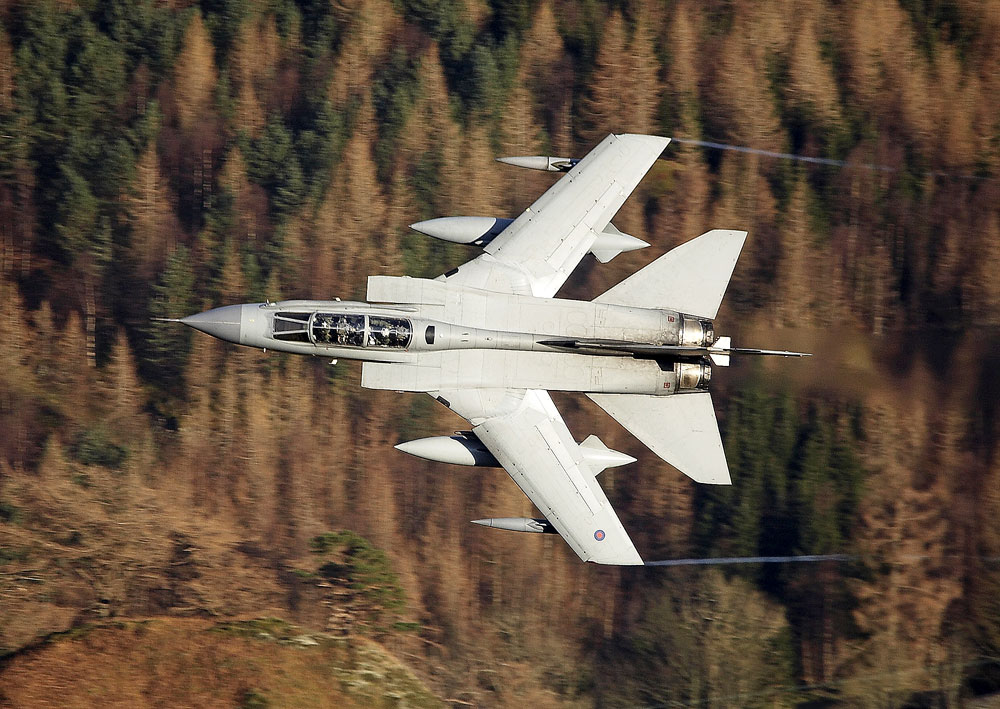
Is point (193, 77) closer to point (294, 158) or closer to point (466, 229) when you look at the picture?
point (294, 158)

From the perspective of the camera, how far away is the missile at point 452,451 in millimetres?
18469

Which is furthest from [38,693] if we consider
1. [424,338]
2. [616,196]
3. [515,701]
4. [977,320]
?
[977,320]

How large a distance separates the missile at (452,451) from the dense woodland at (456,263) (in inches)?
246

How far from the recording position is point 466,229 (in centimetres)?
1973

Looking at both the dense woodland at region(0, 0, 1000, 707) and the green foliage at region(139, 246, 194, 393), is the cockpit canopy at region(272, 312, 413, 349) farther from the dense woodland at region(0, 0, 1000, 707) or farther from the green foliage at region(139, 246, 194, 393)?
the green foliage at region(139, 246, 194, 393)

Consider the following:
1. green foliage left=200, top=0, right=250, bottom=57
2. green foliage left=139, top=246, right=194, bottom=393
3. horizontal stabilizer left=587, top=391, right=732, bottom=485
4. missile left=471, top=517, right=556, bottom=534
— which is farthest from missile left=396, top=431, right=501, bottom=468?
green foliage left=200, top=0, right=250, bottom=57

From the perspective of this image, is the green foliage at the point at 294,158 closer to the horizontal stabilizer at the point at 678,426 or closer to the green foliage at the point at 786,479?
the horizontal stabilizer at the point at 678,426

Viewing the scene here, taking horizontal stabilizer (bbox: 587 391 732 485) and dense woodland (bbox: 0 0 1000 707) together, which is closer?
horizontal stabilizer (bbox: 587 391 732 485)

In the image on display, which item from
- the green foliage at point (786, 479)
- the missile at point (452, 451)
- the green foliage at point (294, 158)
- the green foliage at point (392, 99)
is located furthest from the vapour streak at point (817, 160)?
the missile at point (452, 451)

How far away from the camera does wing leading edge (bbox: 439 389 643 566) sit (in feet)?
58.5

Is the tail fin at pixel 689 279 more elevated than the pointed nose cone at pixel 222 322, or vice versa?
the tail fin at pixel 689 279

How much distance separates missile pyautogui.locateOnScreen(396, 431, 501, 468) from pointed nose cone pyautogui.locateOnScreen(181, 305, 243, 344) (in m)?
3.85

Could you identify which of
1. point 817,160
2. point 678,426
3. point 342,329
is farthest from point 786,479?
point 342,329

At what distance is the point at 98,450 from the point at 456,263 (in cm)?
1070
